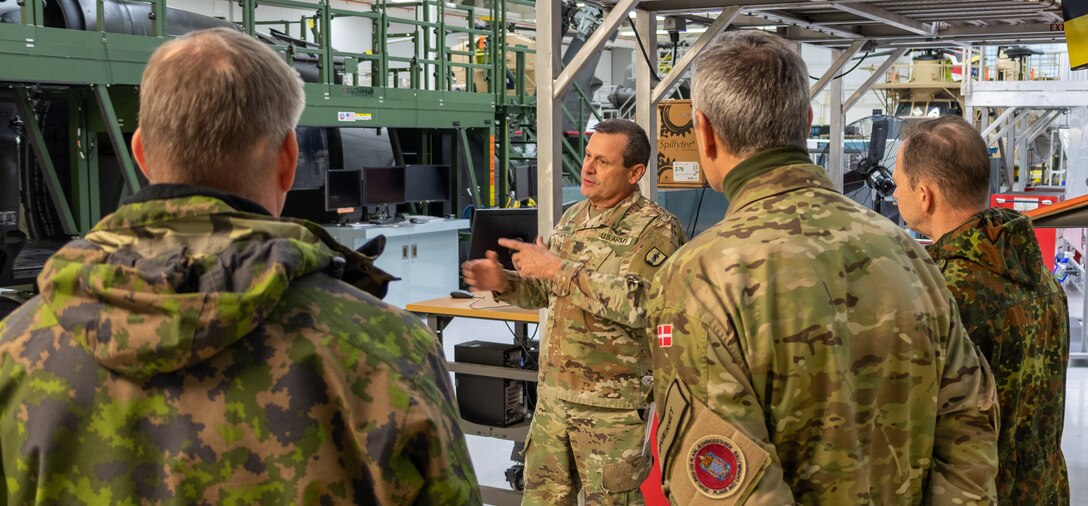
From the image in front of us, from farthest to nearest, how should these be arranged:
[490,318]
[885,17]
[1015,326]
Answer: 1. [885,17]
2. [490,318]
3. [1015,326]

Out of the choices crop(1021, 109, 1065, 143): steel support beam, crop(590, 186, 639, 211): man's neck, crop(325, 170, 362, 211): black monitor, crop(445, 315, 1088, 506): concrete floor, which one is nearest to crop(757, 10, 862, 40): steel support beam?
crop(590, 186, 639, 211): man's neck

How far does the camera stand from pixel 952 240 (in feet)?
7.04

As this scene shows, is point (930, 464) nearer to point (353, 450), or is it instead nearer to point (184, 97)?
point (353, 450)

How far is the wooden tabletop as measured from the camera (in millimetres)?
4465

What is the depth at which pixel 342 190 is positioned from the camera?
9461 mm

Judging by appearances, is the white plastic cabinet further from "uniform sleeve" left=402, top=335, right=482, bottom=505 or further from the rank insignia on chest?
"uniform sleeve" left=402, top=335, right=482, bottom=505

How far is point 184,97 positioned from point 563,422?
2.31 m

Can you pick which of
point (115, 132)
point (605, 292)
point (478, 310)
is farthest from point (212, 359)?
point (115, 132)

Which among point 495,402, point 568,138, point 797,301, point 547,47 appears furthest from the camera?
point 568,138

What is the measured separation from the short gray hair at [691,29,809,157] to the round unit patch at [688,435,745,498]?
48 cm

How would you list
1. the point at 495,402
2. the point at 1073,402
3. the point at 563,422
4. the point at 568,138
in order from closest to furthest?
the point at 563,422
the point at 495,402
the point at 1073,402
the point at 568,138

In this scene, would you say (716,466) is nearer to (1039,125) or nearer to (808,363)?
(808,363)

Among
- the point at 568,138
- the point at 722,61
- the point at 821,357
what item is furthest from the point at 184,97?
the point at 568,138

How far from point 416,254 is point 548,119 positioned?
6065mm
